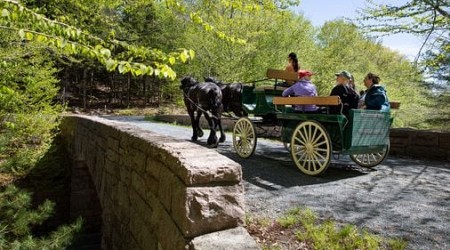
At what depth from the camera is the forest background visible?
3391mm

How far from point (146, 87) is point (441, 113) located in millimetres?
22976

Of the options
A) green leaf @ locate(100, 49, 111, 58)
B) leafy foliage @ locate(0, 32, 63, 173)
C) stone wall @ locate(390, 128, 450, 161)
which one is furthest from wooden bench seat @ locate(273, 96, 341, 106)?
leafy foliage @ locate(0, 32, 63, 173)

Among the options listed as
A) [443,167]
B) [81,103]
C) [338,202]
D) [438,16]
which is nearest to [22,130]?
[338,202]

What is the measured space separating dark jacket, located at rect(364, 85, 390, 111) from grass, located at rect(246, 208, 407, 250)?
113 inches

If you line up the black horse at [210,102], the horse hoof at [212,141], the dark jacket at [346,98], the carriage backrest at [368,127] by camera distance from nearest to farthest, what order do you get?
the carriage backrest at [368,127] → the dark jacket at [346,98] → the horse hoof at [212,141] → the black horse at [210,102]

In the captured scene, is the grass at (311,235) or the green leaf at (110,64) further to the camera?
the grass at (311,235)

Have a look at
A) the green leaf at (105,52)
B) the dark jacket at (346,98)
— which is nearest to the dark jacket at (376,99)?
the dark jacket at (346,98)

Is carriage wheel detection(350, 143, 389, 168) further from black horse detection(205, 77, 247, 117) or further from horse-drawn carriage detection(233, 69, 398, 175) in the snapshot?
black horse detection(205, 77, 247, 117)

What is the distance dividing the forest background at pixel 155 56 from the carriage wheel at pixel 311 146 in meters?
1.62

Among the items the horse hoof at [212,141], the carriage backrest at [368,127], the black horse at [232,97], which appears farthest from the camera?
the black horse at [232,97]

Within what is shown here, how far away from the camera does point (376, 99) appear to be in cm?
556

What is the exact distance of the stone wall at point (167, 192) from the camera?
7.58 feet

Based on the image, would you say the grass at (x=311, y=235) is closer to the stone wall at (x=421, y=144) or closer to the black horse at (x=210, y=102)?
the black horse at (x=210, y=102)

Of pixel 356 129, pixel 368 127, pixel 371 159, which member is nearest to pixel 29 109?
pixel 356 129
